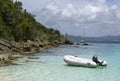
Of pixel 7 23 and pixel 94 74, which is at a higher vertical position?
pixel 7 23

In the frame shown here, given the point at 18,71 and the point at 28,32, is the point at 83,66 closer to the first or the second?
the point at 18,71

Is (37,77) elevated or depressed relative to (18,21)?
depressed

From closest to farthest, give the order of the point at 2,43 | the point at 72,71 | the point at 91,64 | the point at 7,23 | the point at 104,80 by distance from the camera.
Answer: the point at 104,80
the point at 72,71
the point at 91,64
the point at 2,43
the point at 7,23

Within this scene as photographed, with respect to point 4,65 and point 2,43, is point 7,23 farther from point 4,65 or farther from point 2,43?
point 4,65

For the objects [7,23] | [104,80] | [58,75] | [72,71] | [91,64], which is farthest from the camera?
[7,23]

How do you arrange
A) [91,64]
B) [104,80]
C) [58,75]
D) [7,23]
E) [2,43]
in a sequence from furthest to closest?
[7,23]
[2,43]
[91,64]
[58,75]
[104,80]

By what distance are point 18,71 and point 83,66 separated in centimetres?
901

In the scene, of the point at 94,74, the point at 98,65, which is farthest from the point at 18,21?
the point at 94,74

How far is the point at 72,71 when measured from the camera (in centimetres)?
3441

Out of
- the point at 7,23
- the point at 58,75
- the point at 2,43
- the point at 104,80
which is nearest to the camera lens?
the point at 104,80

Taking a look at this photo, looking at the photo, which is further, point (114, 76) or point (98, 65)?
point (98, 65)

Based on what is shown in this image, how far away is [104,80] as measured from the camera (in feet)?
94.9

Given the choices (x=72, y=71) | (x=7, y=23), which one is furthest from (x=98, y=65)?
(x=7, y=23)

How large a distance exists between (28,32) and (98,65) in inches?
1992
